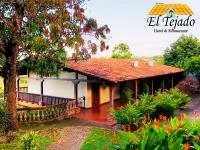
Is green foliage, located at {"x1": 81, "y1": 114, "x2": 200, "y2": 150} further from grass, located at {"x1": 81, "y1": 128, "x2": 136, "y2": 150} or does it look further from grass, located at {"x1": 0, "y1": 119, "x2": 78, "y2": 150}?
grass, located at {"x1": 0, "y1": 119, "x2": 78, "y2": 150}

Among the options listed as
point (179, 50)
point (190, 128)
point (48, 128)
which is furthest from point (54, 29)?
point (179, 50)

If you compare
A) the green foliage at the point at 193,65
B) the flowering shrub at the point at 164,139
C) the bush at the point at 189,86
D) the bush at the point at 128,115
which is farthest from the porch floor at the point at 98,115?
the green foliage at the point at 193,65

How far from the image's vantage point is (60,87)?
21.2m

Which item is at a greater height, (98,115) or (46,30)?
(46,30)

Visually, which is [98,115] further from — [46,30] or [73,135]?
[46,30]

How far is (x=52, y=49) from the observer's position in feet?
46.6

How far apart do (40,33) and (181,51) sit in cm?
2794

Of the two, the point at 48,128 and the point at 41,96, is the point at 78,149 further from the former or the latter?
the point at 41,96

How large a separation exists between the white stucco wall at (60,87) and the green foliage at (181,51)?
19.6m

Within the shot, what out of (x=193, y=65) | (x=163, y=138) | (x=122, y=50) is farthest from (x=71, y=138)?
(x=122, y=50)

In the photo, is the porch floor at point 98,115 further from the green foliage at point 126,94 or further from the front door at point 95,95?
the green foliage at point 126,94

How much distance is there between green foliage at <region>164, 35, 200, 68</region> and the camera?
119ft

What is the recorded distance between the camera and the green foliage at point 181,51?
36406 millimetres

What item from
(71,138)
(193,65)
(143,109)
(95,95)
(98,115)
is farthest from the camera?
(193,65)
